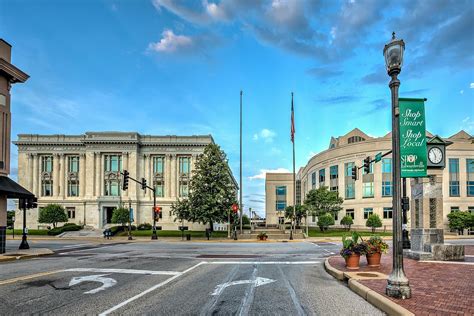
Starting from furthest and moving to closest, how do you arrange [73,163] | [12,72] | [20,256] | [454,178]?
[73,163], [454,178], [12,72], [20,256]

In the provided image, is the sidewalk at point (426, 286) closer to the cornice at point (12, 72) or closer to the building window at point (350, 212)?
the cornice at point (12, 72)

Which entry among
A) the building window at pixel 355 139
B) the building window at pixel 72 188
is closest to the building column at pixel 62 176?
the building window at pixel 72 188

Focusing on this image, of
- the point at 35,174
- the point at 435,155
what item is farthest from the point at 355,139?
the point at 435,155

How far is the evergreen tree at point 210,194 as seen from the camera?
4984cm

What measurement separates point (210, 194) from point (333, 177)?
34378mm

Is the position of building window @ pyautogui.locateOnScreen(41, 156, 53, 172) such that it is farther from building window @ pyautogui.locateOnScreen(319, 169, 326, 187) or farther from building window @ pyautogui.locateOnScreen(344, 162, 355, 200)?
building window @ pyautogui.locateOnScreen(344, 162, 355, 200)

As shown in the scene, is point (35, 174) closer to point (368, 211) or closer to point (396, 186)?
point (368, 211)

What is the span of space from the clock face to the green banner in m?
2.88

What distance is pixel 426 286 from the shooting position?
33.1 feet

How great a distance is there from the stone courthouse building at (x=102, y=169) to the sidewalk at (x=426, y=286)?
6078 centimetres

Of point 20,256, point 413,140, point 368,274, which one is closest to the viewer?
point 368,274

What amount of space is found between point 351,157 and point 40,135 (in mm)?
59853

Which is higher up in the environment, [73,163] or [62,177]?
[73,163]

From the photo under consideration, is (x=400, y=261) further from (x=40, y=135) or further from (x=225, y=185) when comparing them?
(x=40, y=135)
